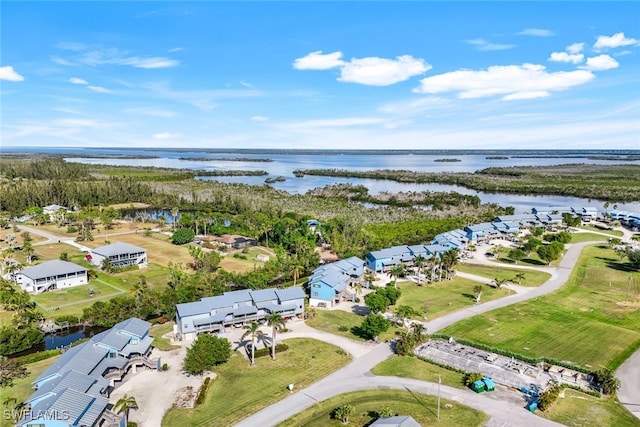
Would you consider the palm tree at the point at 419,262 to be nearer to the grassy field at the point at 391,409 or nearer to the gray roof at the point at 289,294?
the gray roof at the point at 289,294

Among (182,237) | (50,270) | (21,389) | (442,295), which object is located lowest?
(442,295)

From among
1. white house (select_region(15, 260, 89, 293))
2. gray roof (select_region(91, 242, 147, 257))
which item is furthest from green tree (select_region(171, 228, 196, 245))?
white house (select_region(15, 260, 89, 293))

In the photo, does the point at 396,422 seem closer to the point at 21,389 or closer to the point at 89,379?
the point at 89,379

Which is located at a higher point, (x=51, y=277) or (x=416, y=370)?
(x=51, y=277)

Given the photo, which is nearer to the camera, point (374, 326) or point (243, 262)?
point (374, 326)

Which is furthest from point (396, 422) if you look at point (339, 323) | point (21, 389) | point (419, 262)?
point (419, 262)

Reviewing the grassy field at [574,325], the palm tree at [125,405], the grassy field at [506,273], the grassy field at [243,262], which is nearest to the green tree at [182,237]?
the grassy field at [243,262]

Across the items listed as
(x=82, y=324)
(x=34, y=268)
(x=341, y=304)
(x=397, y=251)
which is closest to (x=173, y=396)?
(x=82, y=324)
